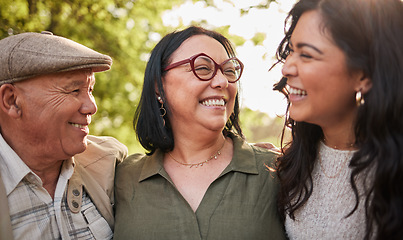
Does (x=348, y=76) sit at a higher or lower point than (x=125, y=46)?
higher

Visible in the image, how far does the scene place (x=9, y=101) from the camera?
249 centimetres

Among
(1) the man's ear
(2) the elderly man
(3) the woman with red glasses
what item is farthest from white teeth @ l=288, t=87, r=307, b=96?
(1) the man's ear

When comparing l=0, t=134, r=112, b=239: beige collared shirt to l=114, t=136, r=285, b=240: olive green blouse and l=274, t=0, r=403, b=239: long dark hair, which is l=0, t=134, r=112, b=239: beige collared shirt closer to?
l=114, t=136, r=285, b=240: olive green blouse

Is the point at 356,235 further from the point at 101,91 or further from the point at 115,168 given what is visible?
the point at 101,91

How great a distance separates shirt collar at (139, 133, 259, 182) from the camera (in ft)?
8.74

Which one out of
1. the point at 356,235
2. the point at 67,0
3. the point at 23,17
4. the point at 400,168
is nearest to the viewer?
the point at 400,168

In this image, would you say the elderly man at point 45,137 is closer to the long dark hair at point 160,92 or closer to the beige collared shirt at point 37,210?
the beige collared shirt at point 37,210

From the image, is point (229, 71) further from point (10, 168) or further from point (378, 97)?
point (10, 168)

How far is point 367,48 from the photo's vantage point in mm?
2014

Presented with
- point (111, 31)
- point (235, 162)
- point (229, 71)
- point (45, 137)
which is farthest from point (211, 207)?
point (111, 31)

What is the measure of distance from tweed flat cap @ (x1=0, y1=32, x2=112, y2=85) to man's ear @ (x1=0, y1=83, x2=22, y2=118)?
0.04 meters

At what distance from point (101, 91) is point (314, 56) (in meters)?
5.41

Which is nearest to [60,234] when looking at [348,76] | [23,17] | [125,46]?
[348,76]

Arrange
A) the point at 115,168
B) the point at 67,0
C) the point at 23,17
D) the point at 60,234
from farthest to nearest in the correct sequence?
1. the point at 67,0
2. the point at 23,17
3. the point at 115,168
4. the point at 60,234
